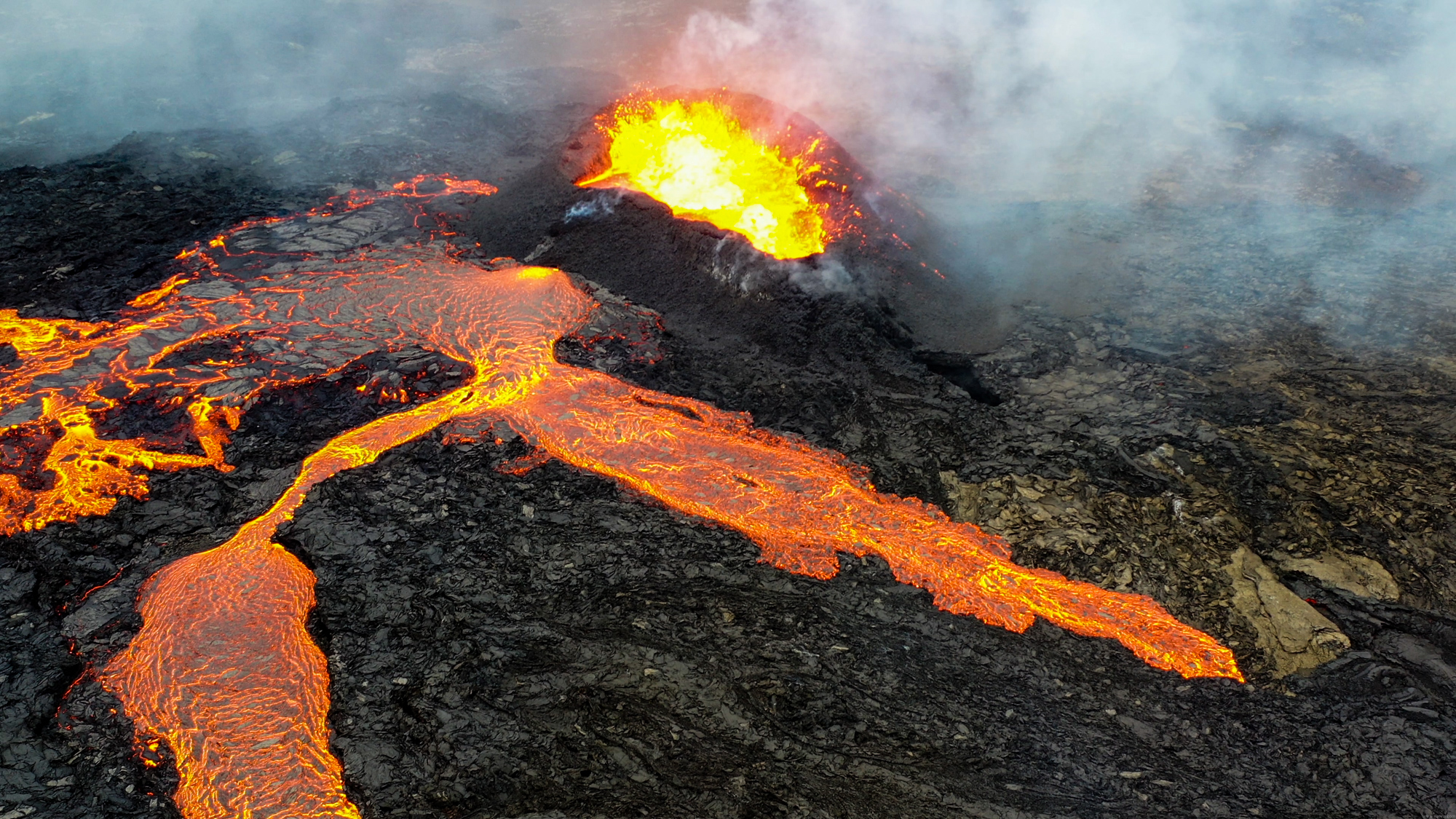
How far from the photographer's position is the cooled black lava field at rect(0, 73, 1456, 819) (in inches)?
210

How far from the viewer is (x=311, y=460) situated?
26.6 ft

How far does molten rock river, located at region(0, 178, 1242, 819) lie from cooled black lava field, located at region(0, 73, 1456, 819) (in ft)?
0.77

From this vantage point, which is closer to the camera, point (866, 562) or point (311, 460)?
point (866, 562)

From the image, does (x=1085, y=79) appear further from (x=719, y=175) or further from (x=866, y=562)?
(x=866, y=562)

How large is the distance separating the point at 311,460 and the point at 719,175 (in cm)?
681

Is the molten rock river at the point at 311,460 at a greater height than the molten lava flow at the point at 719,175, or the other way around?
the molten lava flow at the point at 719,175

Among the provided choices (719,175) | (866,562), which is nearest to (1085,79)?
(719,175)

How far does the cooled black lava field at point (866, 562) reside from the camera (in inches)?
210

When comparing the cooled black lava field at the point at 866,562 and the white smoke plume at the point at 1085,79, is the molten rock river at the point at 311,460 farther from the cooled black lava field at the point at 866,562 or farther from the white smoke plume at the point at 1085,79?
the white smoke plume at the point at 1085,79

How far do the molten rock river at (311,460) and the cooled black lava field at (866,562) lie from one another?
0.77 ft

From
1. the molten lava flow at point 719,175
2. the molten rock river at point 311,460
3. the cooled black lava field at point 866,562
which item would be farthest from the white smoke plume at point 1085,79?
the molten rock river at point 311,460

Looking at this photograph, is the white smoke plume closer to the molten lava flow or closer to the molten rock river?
the molten lava flow

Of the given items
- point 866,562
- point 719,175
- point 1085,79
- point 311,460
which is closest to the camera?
point 866,562

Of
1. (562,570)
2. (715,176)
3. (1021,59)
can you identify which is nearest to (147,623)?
(562,570)
